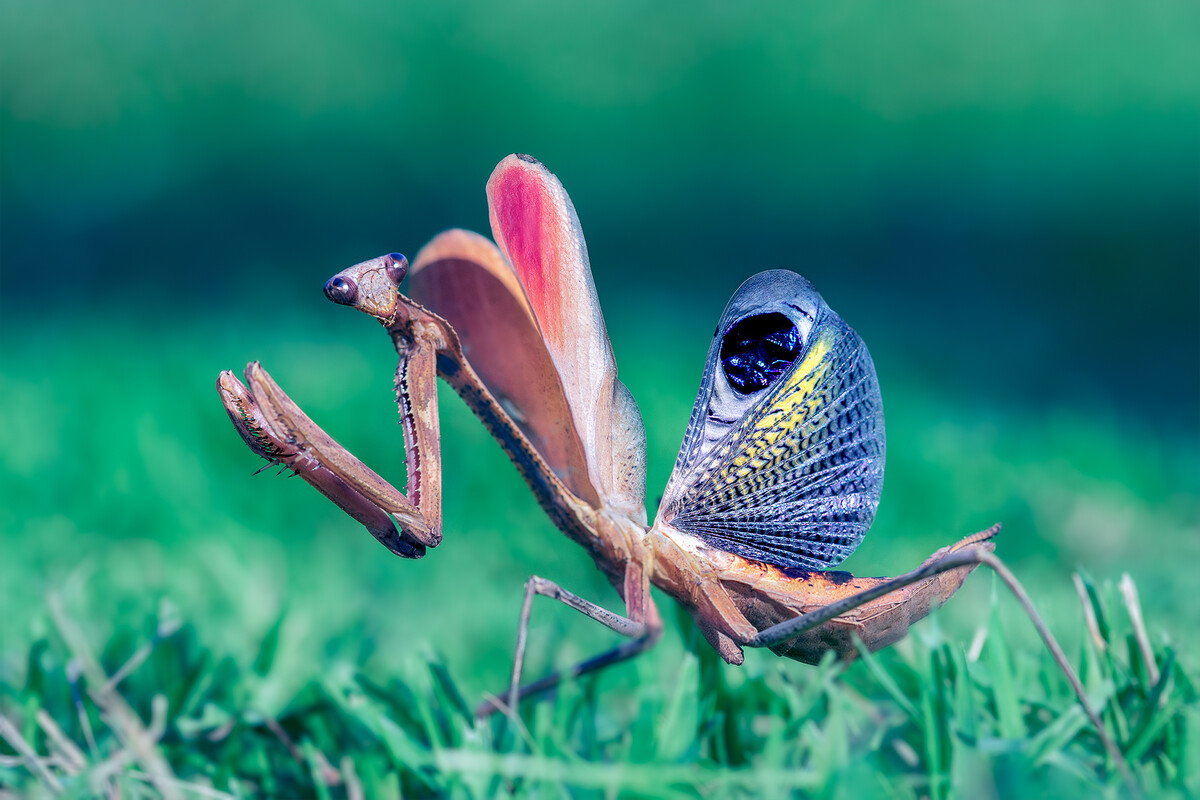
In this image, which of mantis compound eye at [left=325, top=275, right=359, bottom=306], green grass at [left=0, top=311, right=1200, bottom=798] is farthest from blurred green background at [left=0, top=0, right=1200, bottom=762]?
mantis compound eye at [left=325, top=275, right=359, bottom=306]

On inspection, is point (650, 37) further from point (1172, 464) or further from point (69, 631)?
point (69, 631)

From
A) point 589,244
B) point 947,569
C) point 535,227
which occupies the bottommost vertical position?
point 947,569

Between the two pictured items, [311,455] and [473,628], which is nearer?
[311,455]

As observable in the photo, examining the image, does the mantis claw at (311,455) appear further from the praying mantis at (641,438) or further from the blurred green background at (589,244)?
the blurred green background at (589,244)

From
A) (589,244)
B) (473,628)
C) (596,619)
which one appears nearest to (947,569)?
(596,619)

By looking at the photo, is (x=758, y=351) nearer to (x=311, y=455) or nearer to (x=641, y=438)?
(x=641, y=438)

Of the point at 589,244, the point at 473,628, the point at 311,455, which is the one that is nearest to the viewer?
the point at 311,455

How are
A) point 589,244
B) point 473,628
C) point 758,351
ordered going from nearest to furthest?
1. point 758,351
2. point 473,628
3. point 589,244
